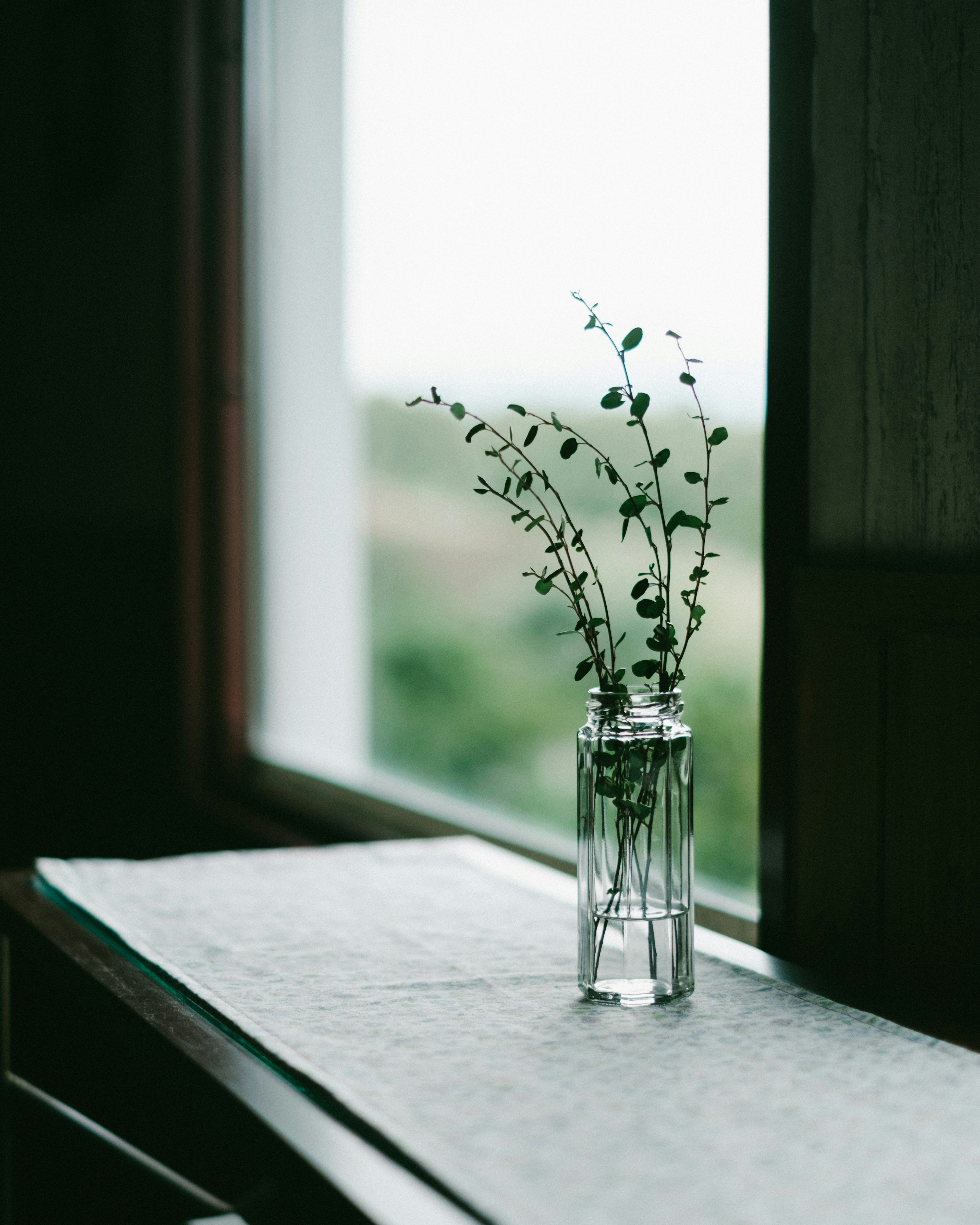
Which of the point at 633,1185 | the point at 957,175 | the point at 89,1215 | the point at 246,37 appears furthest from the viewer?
the point at 246,37

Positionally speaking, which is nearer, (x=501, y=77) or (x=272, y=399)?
(x=501, y=77)

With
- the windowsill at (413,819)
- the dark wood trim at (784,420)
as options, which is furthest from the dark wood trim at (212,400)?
the dark wood trim at (784,420)

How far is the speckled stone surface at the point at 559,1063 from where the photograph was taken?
2.23 feet

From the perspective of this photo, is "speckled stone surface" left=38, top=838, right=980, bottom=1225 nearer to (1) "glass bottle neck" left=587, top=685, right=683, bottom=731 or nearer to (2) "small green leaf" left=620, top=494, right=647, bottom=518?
(1) "glass bottle neck" left=587, top=685, right=683, bottom=731

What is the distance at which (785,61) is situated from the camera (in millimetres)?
1234

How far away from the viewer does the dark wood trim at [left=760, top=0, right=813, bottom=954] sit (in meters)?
1.22

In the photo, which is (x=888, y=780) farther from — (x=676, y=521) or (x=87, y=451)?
(x=87, y=451)

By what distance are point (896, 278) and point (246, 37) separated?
1727 mm

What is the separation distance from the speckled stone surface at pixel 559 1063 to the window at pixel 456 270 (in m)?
0.39

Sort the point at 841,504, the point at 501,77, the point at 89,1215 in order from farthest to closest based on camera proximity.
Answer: the point at 501,77, the point at 89,1215, the point at 841,504

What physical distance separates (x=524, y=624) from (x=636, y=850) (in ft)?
23.3

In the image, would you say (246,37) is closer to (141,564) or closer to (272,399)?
(272,399)

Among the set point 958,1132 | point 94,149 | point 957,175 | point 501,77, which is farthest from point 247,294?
point 958,1132

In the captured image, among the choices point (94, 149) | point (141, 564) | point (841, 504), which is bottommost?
point (141, 564)
